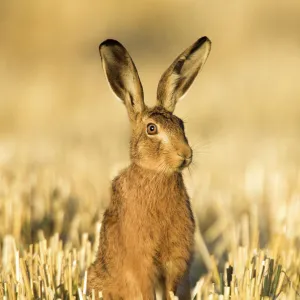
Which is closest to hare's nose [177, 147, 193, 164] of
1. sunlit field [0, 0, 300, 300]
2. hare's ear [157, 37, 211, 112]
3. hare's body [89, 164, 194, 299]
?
hare's body [89, 164, 194, 299]

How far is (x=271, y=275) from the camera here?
232 inches

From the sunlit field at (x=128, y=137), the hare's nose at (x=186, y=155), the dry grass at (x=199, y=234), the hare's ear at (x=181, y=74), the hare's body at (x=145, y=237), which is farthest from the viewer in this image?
the sunlit field at (x=128, y=137)

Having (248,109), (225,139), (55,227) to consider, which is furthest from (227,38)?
(55,227)

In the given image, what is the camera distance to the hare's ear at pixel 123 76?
5.73m

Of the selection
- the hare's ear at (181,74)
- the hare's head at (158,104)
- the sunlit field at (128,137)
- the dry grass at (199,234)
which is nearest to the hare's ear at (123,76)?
the hare's head at (158,104)

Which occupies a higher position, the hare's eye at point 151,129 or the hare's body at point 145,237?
the hare's eye at point 151,129

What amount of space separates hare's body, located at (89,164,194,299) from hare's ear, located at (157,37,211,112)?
0.66 m

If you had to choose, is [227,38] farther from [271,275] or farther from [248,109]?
[271,275]

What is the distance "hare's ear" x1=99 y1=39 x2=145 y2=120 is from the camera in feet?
18.8

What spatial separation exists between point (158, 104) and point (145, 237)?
107cm

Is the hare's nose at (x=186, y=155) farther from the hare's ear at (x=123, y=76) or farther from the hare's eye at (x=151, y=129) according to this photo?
the hare's ear at (x=123, y=76)

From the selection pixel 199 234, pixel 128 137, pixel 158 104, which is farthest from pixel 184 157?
pixel 128 137

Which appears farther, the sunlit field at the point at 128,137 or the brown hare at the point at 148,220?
the sunlit field at the point at 128,137

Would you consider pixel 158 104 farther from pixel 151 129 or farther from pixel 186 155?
pixel 186 155
